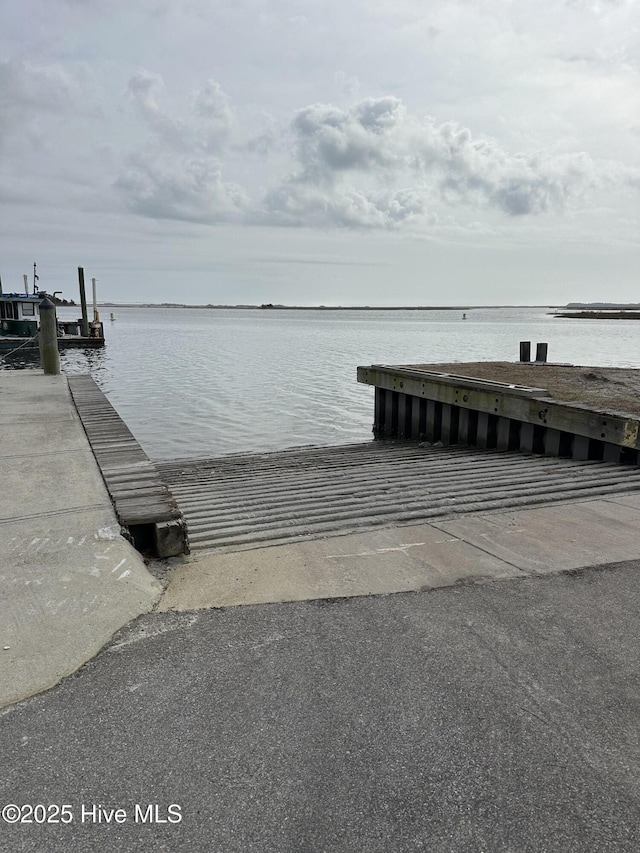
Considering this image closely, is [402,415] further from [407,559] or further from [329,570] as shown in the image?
[329,570]

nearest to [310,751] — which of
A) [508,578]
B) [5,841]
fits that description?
[5,841]

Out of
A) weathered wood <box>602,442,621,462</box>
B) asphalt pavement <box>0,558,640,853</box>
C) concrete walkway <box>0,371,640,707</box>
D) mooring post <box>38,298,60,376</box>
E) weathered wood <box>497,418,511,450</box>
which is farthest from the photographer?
mooring post <box>38,298,60,376</box>

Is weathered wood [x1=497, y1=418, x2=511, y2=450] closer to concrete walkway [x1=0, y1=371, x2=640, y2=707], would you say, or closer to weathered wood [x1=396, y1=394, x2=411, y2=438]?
weathered wood [x1=396, y1=394, x2=411, y2=438]

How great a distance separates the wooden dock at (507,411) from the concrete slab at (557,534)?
2457 millimetres

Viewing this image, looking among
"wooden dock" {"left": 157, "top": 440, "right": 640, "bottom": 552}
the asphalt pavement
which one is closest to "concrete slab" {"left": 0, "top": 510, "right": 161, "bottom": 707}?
the asphalt pavement

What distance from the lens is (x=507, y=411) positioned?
9.86 meters

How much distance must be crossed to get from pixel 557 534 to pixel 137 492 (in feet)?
11.6

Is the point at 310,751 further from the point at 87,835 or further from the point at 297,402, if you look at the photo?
the point at 297,402

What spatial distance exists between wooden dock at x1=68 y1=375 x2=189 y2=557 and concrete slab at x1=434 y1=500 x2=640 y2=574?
2.22 metres

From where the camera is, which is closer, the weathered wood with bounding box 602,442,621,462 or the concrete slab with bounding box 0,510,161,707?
the concrete slab with bounding box 0,510,161,707

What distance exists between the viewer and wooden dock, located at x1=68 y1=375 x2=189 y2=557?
14.9ft

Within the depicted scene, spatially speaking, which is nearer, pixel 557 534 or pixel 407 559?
pixel 407 559

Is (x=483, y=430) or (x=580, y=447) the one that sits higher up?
(x=580, y=447)

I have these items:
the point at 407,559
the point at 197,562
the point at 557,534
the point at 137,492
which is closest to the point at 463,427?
the point at 557,534
